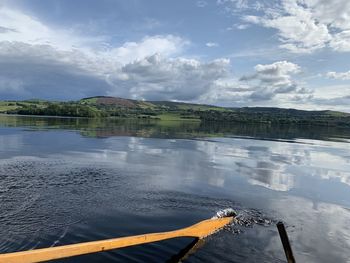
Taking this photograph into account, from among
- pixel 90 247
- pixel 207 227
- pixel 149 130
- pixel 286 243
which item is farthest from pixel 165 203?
pixel 149 130

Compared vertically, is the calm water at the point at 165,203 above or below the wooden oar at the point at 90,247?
below

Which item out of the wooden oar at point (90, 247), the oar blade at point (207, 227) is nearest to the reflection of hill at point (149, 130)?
the oar blade at point (207, 227)

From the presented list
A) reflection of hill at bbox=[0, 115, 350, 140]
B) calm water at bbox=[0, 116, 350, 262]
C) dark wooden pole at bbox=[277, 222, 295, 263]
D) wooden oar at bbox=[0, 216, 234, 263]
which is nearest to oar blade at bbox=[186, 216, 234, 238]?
wooden oar at bbox=[0, 216, 234, 263]

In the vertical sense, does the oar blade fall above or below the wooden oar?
below

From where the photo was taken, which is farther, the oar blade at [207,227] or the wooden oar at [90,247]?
the oar blade at [207,227]

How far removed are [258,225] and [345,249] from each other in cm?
380

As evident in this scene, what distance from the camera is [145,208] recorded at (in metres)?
18.2

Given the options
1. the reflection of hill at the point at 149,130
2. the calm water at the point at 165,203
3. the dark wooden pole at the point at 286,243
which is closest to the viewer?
the dark wooden pole at the point at 286,243

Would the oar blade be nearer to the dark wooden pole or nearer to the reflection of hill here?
the dark wooden pole

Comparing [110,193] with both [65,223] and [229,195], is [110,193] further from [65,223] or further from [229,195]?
[229,195]

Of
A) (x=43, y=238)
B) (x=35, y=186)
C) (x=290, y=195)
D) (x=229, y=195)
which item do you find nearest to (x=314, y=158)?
(x=290, y=195)

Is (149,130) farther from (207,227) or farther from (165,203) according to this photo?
(207,227)

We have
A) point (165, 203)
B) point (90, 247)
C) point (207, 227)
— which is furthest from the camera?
point (165, 203)

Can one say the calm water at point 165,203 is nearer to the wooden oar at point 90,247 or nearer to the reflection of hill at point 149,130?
the wooden oar at point 90,247
